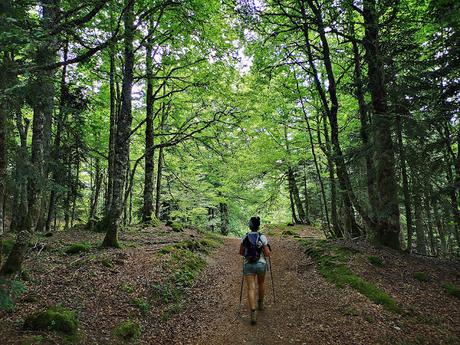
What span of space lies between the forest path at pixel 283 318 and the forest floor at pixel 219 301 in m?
0.02

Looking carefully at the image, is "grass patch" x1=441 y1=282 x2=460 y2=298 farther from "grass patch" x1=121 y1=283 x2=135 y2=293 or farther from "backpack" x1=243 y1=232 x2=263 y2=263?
"grass patch" x1=121 y1=283 x2=135 y2=293

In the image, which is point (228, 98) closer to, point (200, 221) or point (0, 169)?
point (0, 169)

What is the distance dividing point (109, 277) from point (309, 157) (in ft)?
59.0

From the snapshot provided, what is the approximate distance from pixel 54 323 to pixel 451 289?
873cm

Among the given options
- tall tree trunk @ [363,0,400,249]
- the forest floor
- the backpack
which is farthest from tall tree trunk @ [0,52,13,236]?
tall tree trunk @ [363,0,400,249]

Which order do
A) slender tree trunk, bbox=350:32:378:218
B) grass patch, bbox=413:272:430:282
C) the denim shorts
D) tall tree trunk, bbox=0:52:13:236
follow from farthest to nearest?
slender tree trunk, bbox=350:32:378:218, grass patch, bbox=413:272:430:282, the denim shorts, tall tree trunk, bbox=0:52:13:236

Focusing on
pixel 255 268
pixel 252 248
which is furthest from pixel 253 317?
pixel 252 248

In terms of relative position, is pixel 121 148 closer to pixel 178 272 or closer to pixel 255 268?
pixel 178 272

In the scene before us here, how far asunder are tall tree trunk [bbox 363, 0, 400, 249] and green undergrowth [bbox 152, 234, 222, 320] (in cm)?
634

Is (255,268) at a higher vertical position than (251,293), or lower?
higher

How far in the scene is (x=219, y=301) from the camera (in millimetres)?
7855

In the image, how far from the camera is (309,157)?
22422 mm

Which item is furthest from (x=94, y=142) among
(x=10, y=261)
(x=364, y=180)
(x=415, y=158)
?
(x=415, y=158)

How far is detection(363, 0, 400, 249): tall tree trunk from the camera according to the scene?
9586 millimetres
